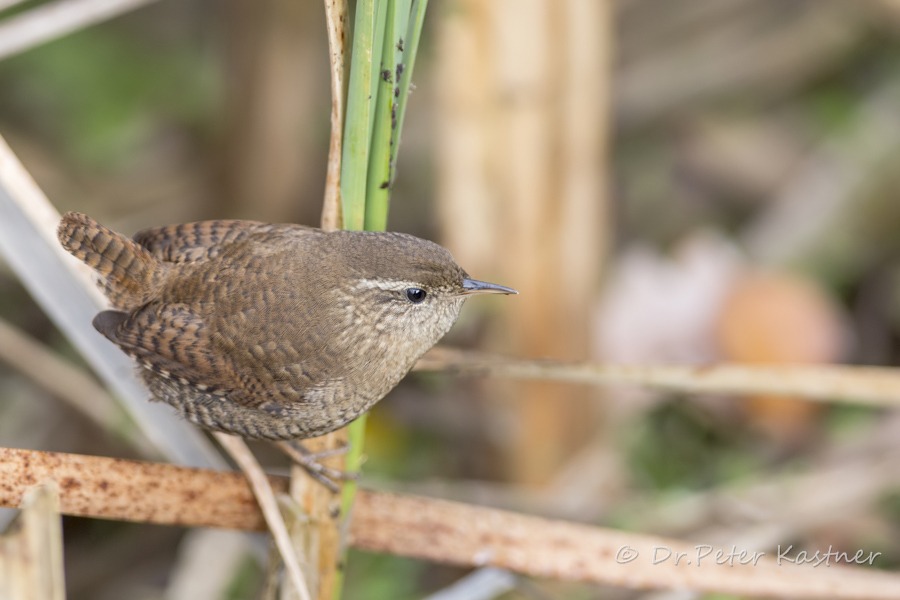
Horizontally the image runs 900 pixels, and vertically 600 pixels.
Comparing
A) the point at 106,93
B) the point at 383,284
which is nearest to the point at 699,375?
the point at 383,284

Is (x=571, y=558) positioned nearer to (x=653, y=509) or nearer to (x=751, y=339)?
(x=653, y=509)

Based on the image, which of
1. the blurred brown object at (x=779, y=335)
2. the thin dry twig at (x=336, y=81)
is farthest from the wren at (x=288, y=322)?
the blurred brown object at (x=779, y=335)

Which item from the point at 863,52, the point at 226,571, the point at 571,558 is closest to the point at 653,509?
the point at 571,558

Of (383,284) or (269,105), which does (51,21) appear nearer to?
(383,284)

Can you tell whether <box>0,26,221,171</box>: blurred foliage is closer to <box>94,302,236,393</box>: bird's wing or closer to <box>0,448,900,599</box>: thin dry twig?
<box>94,302,236,393</box>: bird's wing

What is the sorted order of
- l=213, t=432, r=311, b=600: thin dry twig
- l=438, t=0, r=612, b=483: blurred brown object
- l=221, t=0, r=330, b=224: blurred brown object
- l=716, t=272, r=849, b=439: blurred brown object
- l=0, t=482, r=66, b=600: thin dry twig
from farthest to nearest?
l=221, t=0, r=330, b=224: blurred brown object → l=716, t=272, r=849, b=439: blurred brown object → l=438, t=0, r=612, b=483: blurred brown object → l=213, t=432, r=311, b=600: thin dry twig → l=0, t=482, r=66, b=600: thin dry twig

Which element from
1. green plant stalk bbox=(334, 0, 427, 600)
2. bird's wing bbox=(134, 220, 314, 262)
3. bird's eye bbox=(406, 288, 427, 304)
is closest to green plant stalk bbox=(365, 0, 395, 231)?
green plant stalk bbox=(334, 0, 427, 600)
